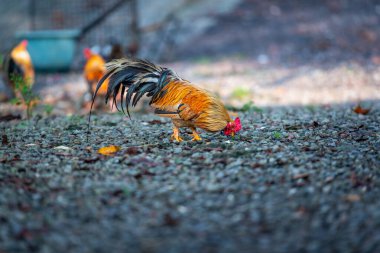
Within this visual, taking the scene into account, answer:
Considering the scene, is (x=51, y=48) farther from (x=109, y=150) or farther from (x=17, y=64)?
(x=109, y=150)

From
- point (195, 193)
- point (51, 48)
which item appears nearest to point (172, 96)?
point (195, 193)

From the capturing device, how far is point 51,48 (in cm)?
1516

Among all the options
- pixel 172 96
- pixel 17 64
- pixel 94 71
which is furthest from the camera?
pixel 17 64

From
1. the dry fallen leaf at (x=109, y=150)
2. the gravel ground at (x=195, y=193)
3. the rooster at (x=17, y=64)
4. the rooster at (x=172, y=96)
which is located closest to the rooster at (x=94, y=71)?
the rooster at (x=17, y=64)

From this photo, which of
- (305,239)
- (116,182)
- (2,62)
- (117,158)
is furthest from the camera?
(2,62)

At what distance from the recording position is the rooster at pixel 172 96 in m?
6.11

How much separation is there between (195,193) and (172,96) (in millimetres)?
1859

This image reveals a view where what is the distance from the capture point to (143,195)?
4664 millimetres

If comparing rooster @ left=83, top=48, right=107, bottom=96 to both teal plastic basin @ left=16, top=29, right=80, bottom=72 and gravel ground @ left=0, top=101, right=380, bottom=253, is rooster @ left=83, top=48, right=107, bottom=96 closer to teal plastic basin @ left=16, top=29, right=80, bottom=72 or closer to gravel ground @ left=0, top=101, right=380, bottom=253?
gravel ground @ left=0, top=101, right=380, bottom=253

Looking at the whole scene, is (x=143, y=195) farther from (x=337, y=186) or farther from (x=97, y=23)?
(x=97, y=23)

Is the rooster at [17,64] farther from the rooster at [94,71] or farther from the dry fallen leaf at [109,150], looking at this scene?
the dry fallen leaf at [109,150]

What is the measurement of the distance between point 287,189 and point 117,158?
1.81m

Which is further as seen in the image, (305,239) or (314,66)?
(314,66)

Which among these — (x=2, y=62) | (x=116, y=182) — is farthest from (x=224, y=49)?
(x=116, y=182)
